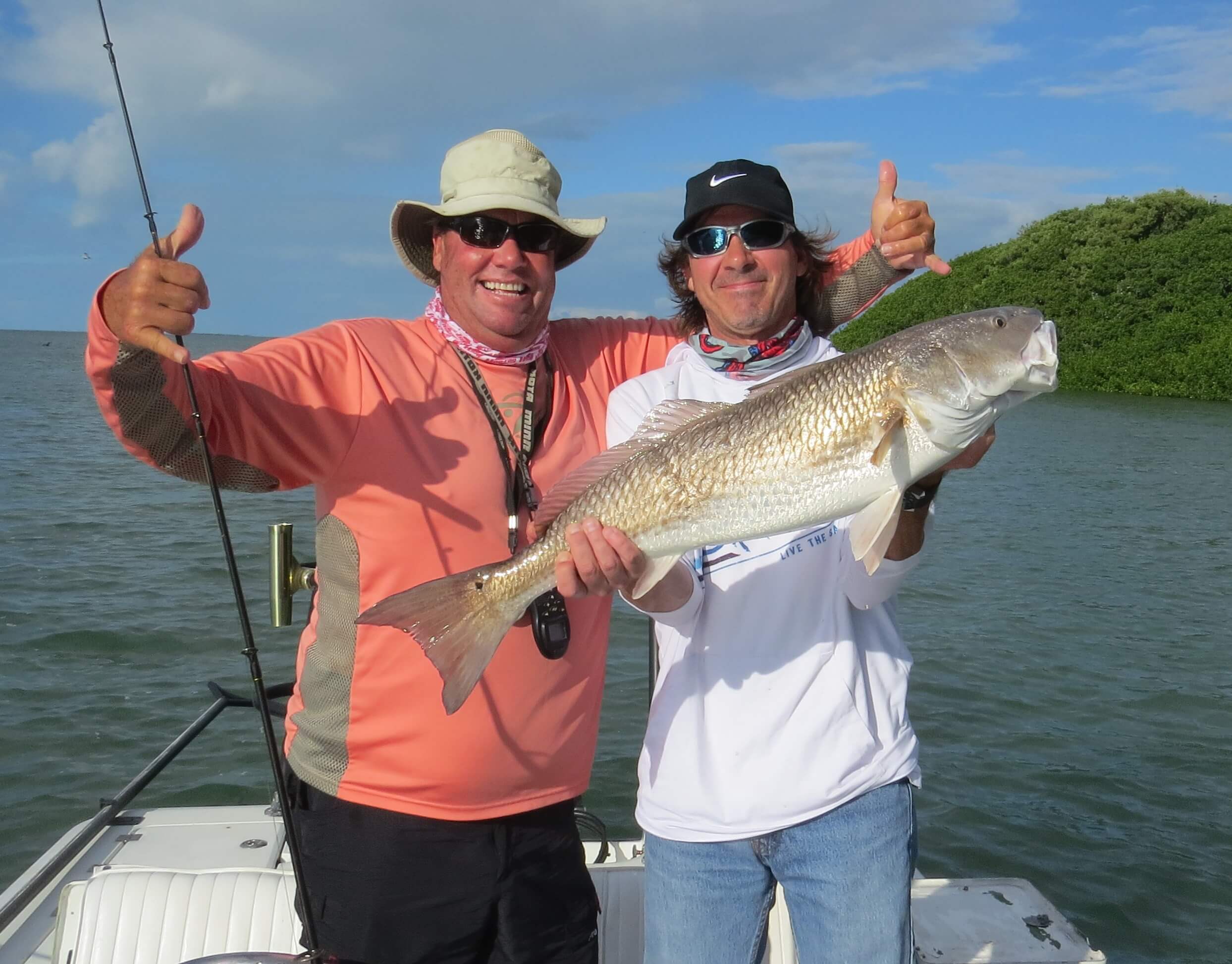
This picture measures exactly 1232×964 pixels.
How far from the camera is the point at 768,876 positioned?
9.09 ft

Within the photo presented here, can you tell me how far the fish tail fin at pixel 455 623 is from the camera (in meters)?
2.79

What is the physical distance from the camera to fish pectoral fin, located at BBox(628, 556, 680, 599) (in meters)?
2.77

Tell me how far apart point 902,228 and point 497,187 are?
54.6 inches

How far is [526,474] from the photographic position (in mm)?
3186

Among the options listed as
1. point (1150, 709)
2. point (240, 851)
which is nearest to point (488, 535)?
point (240, 851)

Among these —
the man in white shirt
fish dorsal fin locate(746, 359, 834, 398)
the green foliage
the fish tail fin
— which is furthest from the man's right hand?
the green foliage

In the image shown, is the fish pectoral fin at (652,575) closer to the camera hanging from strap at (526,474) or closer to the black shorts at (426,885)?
the camera hanging from strap at (526,474)

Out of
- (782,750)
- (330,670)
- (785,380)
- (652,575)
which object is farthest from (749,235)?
(330,670)

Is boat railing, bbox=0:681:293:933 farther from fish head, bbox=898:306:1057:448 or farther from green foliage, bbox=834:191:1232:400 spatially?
green foliage, bbox=834:191:1232:400

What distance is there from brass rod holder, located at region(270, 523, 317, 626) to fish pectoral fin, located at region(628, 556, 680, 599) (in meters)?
1.28

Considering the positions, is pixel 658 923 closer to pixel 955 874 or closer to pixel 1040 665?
pixel 955 874

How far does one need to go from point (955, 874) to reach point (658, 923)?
440cm

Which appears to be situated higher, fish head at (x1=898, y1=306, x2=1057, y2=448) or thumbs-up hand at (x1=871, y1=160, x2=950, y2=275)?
thumbs-up hand at (x1=871, y1=160, x2=950, y2=275)

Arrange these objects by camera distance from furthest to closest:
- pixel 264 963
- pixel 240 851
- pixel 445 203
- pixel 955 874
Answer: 1. pixel 955 874
2. pixel 240 851
3. pixel 445 203
4. pixel 264 963
